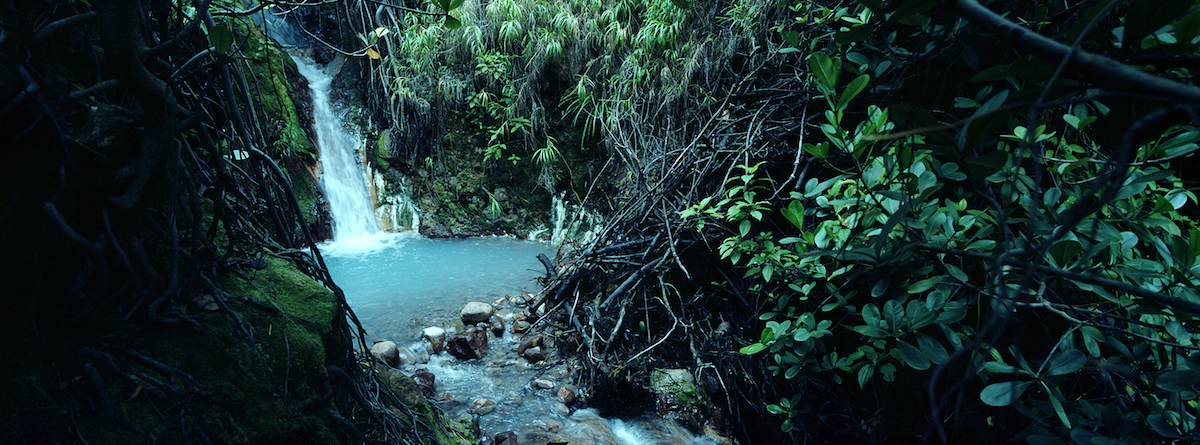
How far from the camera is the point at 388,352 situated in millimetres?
2404

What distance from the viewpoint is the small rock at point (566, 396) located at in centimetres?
207

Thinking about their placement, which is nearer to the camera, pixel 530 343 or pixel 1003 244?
pixel 1003 244

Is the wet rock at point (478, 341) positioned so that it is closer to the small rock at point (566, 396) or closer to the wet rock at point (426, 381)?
the wet rock at point (426, 381)

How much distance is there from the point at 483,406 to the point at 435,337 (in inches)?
31.0

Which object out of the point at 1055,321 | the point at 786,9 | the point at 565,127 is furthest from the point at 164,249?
the point at 565,127

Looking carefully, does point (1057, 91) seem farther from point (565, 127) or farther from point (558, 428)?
point (565, 127)

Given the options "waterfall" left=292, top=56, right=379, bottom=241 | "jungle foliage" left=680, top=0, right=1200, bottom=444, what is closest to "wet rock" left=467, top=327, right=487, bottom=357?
"jungle foliage" left=680, top=0, right=1200, bottom=444

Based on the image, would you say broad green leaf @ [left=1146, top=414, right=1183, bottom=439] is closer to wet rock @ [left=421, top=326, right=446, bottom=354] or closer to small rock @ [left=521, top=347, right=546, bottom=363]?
small rock @ [left=521, top=347, right=546, bottom=363]

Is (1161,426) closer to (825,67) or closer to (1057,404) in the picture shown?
(1057,404)

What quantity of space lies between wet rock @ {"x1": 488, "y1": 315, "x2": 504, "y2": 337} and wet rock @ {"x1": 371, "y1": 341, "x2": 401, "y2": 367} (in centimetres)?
58

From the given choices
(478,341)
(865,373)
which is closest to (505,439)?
(478,341)

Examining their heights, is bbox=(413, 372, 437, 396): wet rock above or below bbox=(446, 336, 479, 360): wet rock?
above

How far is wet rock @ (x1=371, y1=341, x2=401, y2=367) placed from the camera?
7.76 feet

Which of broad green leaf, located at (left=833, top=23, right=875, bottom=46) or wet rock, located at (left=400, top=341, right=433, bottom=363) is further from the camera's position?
wet rock, located at (left=400, top=341, right=433, bottom=363)
